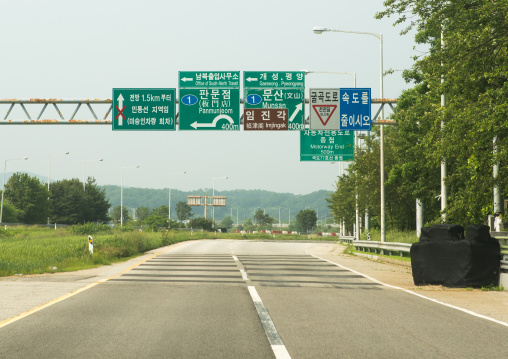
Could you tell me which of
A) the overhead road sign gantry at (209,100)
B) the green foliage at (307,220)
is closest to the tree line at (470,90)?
the overhead road sign gantry at (209,100)

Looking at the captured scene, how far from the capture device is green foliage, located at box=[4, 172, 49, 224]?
87.8 metres

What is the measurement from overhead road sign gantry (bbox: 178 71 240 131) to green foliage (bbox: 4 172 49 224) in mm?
66423

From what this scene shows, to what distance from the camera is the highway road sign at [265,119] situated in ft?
88.4

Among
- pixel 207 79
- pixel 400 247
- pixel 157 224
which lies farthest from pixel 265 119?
pixel 157 224

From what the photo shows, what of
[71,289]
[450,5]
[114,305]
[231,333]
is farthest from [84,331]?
[450,5]

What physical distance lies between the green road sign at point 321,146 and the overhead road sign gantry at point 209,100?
268 inches

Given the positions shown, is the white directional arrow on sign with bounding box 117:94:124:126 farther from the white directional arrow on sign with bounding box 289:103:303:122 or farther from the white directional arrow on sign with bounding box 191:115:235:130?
the white directional arrow on sign with bounding box 289:103:303:122

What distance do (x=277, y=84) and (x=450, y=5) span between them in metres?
10.7

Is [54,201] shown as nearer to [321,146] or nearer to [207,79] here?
[321,146]

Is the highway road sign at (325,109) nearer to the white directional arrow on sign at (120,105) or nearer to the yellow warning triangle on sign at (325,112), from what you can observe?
the yellow warning triangle on sign at (325,112)

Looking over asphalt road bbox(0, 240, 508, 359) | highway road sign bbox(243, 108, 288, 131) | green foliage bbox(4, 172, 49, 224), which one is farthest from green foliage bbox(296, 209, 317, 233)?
asphalt road bbox(0, 240, 508, 359)

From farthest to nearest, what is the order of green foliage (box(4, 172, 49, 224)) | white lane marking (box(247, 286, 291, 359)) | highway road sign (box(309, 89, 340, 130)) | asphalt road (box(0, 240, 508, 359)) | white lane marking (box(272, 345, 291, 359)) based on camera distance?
green foliage (box(4, 172, 49, 224)) → highway road sign (box(309, 89, 340, 130)) → asphalt road (box(0, 240, 508, 359)) → white lane marking (box(247, 286, 291, 359)) → white lane marking (box(272, 345, 291, 359))

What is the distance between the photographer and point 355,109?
26.8m

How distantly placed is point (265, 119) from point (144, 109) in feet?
18.0
